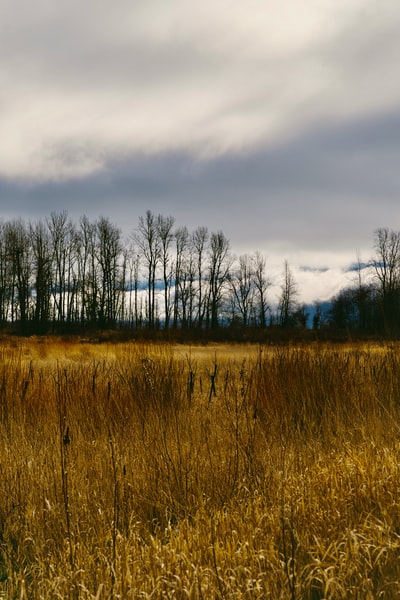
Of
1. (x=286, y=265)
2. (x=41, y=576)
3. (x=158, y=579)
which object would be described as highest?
(x=286, y=265)

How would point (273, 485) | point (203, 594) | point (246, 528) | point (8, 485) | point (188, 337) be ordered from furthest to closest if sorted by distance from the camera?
point (188, 337), point (8, 485), point (273, 485), point (246, 528), point (203, 594)

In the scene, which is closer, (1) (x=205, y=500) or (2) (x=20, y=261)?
(1) (x=205, y=500)

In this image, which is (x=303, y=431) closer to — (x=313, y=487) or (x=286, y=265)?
(x=313, y=487)

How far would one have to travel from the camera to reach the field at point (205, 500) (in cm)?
198

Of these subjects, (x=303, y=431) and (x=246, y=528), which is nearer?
(x=246, y=528)

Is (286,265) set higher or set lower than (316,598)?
higher

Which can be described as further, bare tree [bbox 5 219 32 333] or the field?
bare tree [bbox 5 219 32 333]

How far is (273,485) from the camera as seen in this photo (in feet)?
9.71

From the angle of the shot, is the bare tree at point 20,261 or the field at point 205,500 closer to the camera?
the field at point 205,500

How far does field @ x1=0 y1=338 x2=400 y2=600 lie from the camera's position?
1.98 m

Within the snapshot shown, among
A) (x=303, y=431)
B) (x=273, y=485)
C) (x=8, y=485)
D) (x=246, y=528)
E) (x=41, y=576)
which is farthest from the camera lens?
(x=303, y=431)

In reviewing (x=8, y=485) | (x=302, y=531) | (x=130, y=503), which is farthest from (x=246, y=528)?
Result: (x=8, y=485)

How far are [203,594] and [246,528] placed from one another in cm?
Answer: 64

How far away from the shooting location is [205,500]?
291cm
